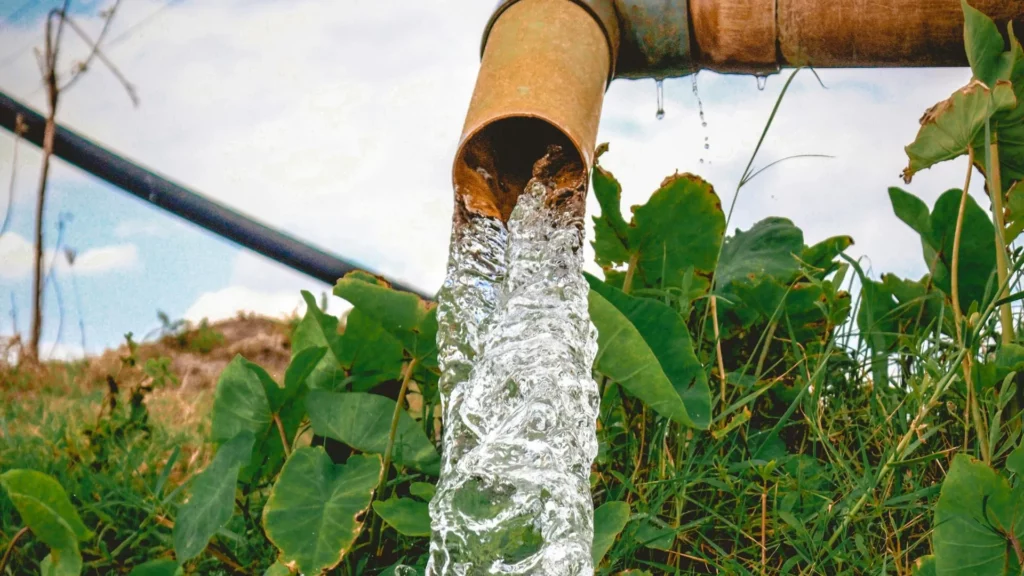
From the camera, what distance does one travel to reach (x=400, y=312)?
1028 millimetres

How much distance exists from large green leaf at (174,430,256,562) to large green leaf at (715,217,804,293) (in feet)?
2.01

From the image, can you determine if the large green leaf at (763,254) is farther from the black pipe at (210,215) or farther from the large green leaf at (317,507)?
the black pipe at (210,215)

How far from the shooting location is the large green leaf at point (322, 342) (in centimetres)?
107

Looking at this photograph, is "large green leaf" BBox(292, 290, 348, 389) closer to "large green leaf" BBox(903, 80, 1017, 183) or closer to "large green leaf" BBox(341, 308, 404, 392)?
"large green leaf" BBox(341, 308, 404, 392)

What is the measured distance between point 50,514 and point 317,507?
264mm

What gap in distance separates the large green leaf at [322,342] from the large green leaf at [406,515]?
213 mm

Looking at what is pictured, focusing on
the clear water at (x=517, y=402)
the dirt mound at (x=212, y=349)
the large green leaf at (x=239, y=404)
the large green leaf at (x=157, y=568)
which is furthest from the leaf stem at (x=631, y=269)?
the dirt mound at (x=212, y=349)

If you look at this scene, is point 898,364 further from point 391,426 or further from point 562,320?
point 391,426

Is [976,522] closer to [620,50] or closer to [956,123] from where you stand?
[956,123]

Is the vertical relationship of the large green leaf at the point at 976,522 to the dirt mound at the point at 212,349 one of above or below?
below

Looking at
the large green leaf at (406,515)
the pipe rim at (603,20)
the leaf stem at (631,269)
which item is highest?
the pipe rim at (603,20)

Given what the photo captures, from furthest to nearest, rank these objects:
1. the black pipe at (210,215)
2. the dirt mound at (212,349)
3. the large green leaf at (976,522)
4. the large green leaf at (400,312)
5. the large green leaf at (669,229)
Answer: the dirt mound at (212,349), the black pipe at (210,215), the large green leaf at (669,229), the large green leaf at (400,312), the large green leaf at (976,522)

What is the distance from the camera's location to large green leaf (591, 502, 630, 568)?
83 centimetres

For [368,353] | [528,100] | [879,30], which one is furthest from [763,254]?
[368,353]
